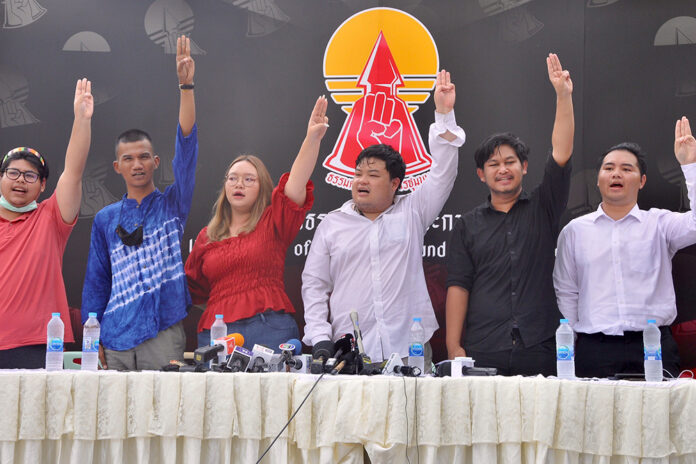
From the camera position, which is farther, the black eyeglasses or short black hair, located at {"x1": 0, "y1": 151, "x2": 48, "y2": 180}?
the black eyeglasses

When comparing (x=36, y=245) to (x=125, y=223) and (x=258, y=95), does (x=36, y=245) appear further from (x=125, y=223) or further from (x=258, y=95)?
(x=258, y=95)

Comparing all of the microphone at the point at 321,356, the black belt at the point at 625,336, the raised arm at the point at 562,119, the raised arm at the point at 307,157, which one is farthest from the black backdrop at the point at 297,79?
the microphone at the point at 321,356

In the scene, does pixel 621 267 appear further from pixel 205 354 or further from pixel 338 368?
pixel 205 354

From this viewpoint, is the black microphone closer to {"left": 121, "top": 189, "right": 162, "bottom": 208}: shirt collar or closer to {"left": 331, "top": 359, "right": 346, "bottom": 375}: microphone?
{"left": 331, "top": 359, "right": 346, "bottom": 375}: microphone

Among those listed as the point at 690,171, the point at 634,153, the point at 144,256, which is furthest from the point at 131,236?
the point at 690,171

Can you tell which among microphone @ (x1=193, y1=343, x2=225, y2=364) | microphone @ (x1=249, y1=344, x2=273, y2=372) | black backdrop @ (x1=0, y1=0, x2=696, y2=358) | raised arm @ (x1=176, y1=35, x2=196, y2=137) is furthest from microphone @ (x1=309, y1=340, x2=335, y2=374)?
raised arm @ (x1=176, y1=35, x2=196, y2=137)

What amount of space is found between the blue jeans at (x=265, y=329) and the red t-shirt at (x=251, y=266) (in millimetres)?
42

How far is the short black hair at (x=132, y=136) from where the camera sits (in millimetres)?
4422

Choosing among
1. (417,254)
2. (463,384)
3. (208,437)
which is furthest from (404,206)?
(208,437)

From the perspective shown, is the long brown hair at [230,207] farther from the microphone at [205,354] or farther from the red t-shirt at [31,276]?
the microphone at [205,354]

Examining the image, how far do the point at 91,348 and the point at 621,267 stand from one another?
2.76 meters

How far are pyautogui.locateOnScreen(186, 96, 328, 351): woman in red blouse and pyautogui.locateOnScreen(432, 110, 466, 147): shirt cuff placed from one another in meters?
0.69

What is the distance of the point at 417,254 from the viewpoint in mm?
4066

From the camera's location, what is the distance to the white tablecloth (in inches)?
108
